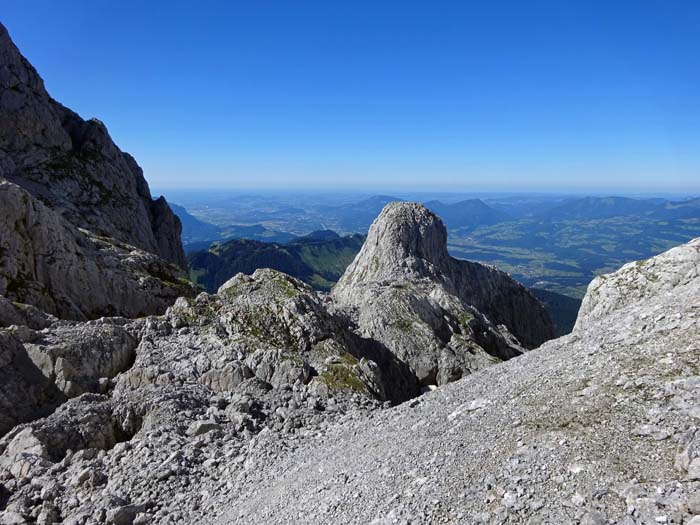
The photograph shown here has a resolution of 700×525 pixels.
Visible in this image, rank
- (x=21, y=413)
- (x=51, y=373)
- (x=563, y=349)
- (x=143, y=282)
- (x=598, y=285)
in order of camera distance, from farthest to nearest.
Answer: (x=143, y=282)
(x=598, y=285)
(x=51, y=373)
(x=21, y=413)
(x=563, y=349)

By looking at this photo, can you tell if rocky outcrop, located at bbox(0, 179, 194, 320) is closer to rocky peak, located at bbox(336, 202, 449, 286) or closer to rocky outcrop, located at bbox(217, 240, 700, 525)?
rocky outcrop, located at bbox(217, 240, 700, 525)

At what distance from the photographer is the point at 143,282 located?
49500 mm

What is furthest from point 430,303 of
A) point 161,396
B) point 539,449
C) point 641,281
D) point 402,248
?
point 539,449

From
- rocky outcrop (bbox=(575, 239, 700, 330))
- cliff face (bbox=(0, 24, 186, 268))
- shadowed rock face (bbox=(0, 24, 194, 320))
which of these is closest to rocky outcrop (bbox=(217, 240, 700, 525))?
rocky outcrop (bbox=(575, 239, 700, 330))

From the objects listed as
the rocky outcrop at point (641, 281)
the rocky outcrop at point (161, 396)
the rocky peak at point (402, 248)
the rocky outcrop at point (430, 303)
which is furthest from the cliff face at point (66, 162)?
the rocky outcrop at point (641, 281)

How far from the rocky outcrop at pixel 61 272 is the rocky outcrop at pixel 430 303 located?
2444 cm

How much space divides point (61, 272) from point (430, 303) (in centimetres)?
4222

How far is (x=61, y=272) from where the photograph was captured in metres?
41.5

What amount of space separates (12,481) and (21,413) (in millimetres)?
5308

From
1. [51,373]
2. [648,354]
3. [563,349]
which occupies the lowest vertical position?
[51,373]

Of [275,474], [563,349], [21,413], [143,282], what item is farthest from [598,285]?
[143,282]

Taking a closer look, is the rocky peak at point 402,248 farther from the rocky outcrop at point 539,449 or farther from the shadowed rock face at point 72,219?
the rocky outcrop at point 539,449

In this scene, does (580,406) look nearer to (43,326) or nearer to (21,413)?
(21,413)

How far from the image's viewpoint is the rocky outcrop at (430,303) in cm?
4919
